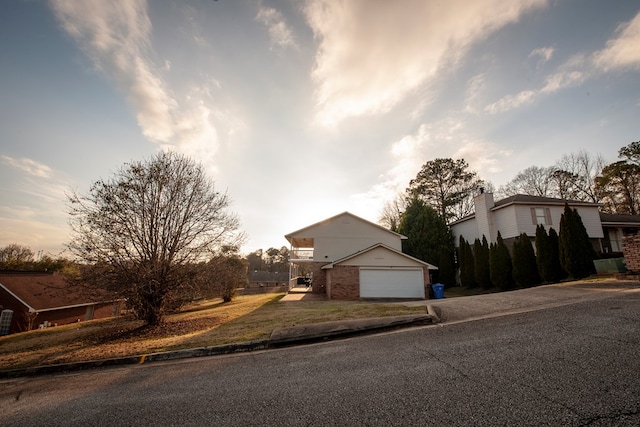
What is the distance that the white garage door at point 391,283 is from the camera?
58.5ft

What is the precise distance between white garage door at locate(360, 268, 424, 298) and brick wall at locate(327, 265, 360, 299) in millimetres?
373

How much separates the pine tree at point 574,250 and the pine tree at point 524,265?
2.21 metres

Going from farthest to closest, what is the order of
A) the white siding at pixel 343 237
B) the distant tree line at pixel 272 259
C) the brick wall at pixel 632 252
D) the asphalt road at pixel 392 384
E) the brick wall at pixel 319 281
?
the distant tree line at pixel 272 259, the white siding at pixel 343 237, the brick wall at pixel 319 281, the brick wall at pixel 632 252, the asphalt road at pixel 392 384

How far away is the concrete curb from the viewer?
6262mm

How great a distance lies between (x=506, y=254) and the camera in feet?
63.5

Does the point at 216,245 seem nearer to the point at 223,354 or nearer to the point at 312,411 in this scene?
the point at 223,354

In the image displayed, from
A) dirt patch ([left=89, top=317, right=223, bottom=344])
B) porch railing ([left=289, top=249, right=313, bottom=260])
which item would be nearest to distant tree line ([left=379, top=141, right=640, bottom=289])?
porch railing ([left=289, top=249, right=313, bottom=260])

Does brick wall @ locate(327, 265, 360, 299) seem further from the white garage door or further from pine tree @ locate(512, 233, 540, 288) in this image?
pine tree @ locate(512, 233, 540, 288)

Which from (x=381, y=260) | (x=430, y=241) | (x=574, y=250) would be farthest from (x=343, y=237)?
(x=574, y=250)

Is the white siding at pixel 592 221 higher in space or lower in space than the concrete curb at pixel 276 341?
higher

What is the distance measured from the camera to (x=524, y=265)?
1781cm

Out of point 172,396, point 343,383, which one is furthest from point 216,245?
point 343,383

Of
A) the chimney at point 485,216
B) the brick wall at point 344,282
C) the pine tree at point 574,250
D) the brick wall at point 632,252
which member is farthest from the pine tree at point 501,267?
the brick wall at point 344,282

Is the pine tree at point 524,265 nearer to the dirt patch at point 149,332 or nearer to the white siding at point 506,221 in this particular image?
the white siding at point 506,221
